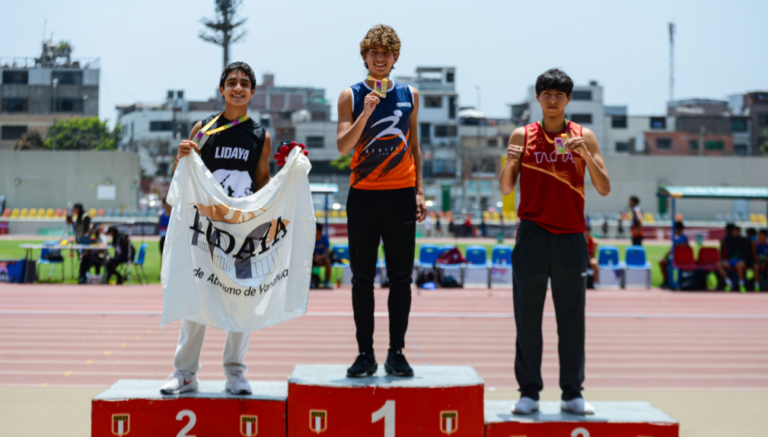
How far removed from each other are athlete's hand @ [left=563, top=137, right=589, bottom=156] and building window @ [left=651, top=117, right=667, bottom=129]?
66.7 m

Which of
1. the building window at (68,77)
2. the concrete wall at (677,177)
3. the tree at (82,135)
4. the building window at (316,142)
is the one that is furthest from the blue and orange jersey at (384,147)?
the building window at (68,77)

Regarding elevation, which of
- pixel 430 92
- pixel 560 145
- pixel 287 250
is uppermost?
pixel 430 92

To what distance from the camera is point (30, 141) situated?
5581cm

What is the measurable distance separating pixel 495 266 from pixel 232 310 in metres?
11.3

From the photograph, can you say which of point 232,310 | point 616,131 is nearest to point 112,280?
point 232,310

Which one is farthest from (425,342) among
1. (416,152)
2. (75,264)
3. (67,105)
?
(67,105)

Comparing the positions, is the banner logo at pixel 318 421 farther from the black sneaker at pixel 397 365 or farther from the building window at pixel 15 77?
the building window at pixel 15 77

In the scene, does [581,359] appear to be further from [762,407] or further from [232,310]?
[762,407]

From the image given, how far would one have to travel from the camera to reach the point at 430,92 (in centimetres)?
6175

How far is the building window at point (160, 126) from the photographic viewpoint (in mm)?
65688

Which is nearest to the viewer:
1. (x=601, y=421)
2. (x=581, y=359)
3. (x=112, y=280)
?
(x=601, y=421)

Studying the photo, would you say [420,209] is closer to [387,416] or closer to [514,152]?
[514,152]

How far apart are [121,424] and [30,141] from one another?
59.5 meters

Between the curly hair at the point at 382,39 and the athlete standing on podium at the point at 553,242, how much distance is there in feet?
2.66
